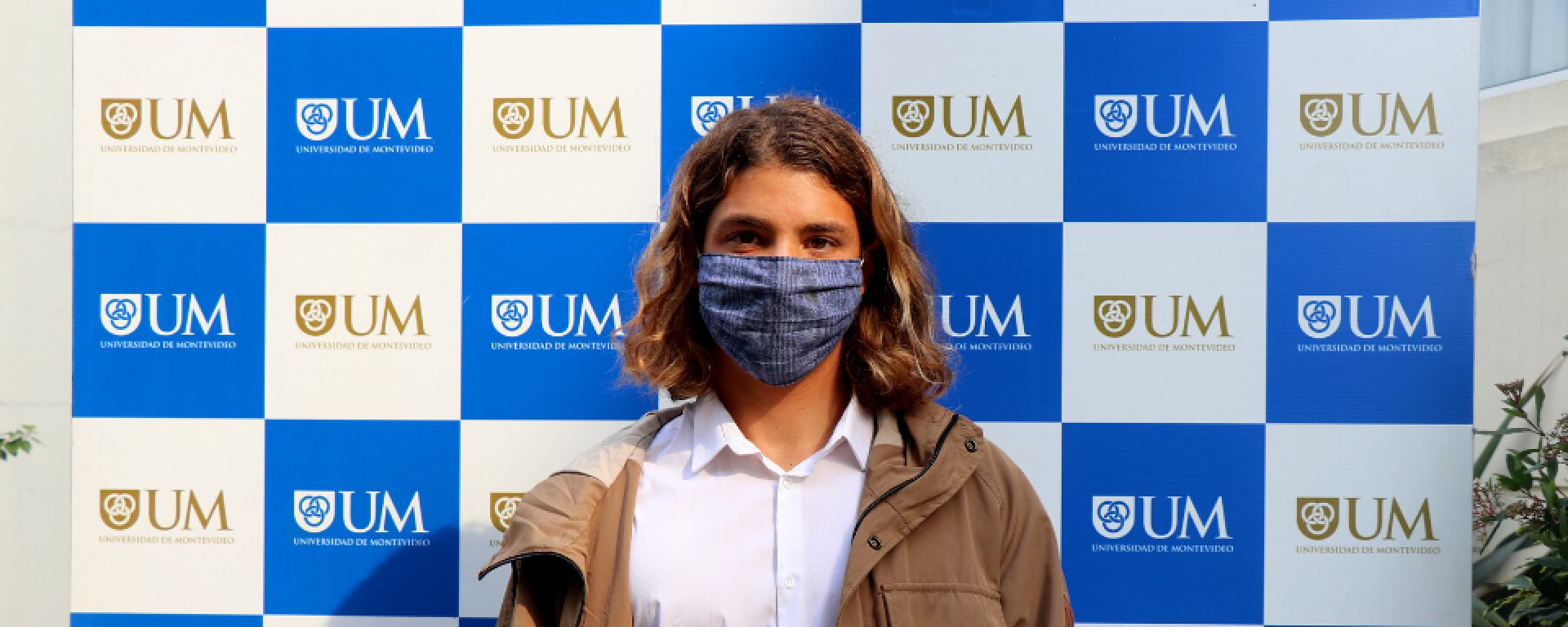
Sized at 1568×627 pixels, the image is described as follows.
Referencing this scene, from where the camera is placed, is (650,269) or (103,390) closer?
(650,269)

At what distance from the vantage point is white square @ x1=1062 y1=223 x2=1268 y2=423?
2.49m

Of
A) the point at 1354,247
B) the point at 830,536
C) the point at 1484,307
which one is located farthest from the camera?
the point at 1484,307

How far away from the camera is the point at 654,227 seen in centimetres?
246

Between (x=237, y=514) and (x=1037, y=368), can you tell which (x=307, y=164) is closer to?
(x=237, y=514)

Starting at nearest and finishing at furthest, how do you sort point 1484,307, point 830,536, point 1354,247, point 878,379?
point 830,536
point 878,379
point 1354,247
point 1484,307

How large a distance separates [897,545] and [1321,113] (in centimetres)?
173

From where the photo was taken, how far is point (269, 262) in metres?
2.55

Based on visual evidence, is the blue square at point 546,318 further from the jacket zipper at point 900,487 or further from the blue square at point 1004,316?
the jacket zipper at point 900,487

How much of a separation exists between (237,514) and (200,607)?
0.26m

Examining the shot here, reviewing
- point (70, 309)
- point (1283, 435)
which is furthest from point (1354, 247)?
point (70, 309)

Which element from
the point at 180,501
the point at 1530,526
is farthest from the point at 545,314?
the point at 1530,526

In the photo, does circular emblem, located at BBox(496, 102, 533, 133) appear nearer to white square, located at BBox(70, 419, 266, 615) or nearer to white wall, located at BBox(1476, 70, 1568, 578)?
white square, located at BBox(70, 419, 266, 615)

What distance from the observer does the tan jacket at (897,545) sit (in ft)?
4.85

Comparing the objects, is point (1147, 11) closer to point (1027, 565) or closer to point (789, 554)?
point (1027, 565)
